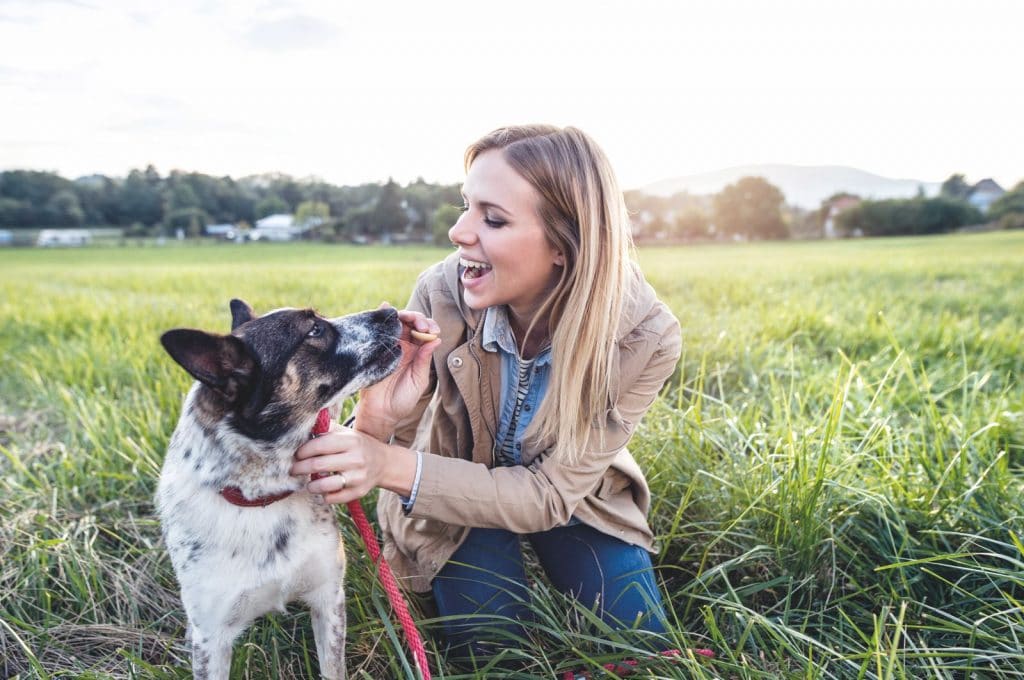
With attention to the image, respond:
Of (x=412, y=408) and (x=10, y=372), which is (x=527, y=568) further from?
(x=10, y=372)

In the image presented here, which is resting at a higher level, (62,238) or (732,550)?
(732,550)

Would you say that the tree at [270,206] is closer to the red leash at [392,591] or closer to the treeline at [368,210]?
the treeline at [368,210]

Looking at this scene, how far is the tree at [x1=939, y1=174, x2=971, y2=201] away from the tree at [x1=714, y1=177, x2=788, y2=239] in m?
9.43

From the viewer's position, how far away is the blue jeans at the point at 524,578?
7.92 ft

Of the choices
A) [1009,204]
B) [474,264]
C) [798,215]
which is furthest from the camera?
[798,215]

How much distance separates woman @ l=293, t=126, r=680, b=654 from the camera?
2.27m

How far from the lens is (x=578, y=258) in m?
2.28

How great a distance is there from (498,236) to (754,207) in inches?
1694

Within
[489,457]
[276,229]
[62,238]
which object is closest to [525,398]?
[489,457]

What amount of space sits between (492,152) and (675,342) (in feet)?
3.31

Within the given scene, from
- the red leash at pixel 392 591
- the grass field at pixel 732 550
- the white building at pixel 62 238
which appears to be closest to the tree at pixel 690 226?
the grass field at pixel 732 550

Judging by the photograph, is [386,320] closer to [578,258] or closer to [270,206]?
[578,258]

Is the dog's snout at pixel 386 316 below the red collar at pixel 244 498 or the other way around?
the other way around

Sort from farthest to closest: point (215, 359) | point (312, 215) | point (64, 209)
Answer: point (64, 209)
point (312, 215)
point (215, 359)
